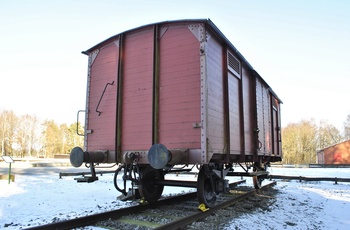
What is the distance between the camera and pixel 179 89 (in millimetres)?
5777

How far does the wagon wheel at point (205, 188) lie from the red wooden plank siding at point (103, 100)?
214 cm

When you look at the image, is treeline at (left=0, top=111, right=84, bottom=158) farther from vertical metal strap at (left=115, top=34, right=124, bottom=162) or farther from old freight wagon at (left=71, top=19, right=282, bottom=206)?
vertical metal strap at (left=115, top=34, right=124, bottom=162)

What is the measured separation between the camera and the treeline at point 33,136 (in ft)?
208

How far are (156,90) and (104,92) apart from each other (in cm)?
154

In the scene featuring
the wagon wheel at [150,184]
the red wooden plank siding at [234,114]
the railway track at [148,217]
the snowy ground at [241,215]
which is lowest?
the snowy ground at [241,215]

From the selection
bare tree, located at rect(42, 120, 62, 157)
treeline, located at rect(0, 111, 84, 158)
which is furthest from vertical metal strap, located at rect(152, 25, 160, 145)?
bare tree, located at rect(42, 120, 62, 157)

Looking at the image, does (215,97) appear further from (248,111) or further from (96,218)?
(96,218)

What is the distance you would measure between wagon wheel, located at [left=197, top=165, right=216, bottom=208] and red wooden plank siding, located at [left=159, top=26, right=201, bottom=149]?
0.74m

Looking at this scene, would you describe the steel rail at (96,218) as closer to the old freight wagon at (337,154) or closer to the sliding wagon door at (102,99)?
the sliding wagon door at (102,99)

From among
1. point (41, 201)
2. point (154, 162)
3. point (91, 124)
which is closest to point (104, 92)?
point (91, 124)

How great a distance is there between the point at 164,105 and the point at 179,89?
48 cm

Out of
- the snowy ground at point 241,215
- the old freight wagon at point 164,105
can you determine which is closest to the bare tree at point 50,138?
the snowy ground at point 241,215

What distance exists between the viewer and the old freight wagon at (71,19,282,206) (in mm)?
5508

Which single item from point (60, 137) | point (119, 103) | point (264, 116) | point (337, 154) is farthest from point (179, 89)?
point (60, 137)
